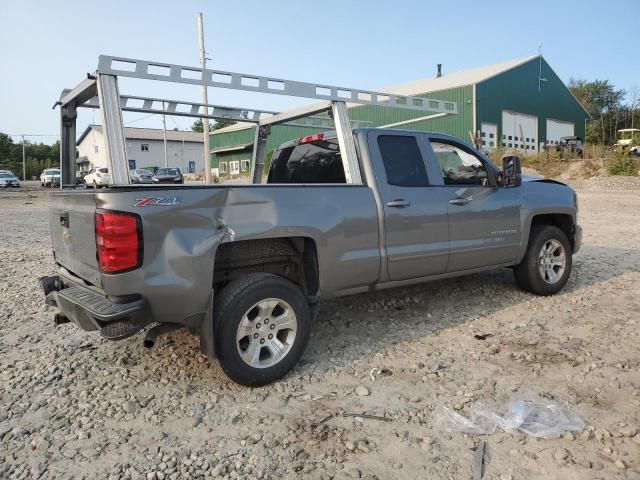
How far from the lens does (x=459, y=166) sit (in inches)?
199

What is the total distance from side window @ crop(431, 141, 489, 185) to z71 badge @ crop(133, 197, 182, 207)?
267 cm

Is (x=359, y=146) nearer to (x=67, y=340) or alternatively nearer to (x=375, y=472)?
(x=375, y=472)

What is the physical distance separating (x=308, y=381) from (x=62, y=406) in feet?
5.48

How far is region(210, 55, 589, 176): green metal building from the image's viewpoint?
1152 inches

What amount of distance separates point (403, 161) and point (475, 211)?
0.96 meters

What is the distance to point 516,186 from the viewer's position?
5172 millimetres

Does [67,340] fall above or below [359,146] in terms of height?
below

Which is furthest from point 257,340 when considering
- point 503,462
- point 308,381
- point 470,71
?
point 470,71

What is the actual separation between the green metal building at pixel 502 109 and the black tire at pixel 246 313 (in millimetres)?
24009

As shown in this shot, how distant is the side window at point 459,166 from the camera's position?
4.77 meters

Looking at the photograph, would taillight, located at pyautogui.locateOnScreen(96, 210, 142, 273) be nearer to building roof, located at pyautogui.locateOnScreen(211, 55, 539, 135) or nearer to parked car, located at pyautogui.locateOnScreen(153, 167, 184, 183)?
parked car, located at pyautogui.locateOnScreen(153, 167, 184, 183)

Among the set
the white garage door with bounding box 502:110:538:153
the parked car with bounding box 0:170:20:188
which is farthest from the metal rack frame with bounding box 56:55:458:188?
the parked car with bounding box 0:170:20:188

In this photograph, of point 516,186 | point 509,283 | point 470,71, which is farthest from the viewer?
point 470,71

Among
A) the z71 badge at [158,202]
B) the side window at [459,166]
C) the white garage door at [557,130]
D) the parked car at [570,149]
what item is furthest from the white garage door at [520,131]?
the z71 badge at [158,202]
